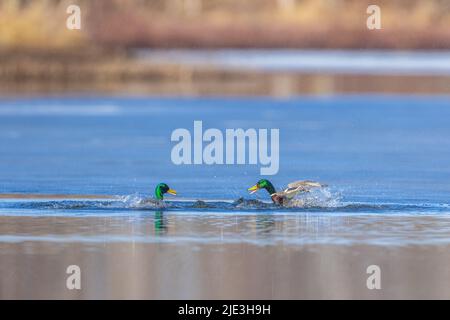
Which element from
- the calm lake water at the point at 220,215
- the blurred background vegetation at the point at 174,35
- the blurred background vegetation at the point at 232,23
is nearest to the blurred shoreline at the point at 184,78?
the blurred background vegetation at the point at 174,35

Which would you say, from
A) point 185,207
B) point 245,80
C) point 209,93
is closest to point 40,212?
point 185,207

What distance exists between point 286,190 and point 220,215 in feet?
2.35

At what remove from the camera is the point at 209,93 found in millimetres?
24984

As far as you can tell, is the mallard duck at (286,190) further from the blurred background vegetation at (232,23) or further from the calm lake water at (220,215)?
the blurred background vegetation at (232,23)

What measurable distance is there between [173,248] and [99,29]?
3735cm

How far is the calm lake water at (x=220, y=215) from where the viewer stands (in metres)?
7.90

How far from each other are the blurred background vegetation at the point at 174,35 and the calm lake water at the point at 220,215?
9.64 m

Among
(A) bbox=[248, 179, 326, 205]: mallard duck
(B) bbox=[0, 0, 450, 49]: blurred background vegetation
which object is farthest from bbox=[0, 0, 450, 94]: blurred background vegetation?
(A) bbox=[248, 179, 326, 205]: mallard duck

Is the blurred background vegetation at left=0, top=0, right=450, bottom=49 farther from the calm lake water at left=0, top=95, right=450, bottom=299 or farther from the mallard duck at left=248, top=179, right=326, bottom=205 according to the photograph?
the mallard duck at left=248, top=179, right=326, bottom=205

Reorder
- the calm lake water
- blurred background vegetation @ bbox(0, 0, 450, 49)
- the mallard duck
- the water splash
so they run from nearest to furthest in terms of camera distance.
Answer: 1. the calm lake water
2. the mallard duck
3. the water splash
4. blurred background vegetation @ bbox(0, 0, 450, 49)

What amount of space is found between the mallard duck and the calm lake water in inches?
3.9

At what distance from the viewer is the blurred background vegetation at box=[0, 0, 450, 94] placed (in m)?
30.2

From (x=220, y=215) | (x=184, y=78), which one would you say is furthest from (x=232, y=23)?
(x=220, y=215)

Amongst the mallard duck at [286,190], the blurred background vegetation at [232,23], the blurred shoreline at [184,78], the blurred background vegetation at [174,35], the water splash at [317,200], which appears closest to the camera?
the mallard duck at [286,190]
